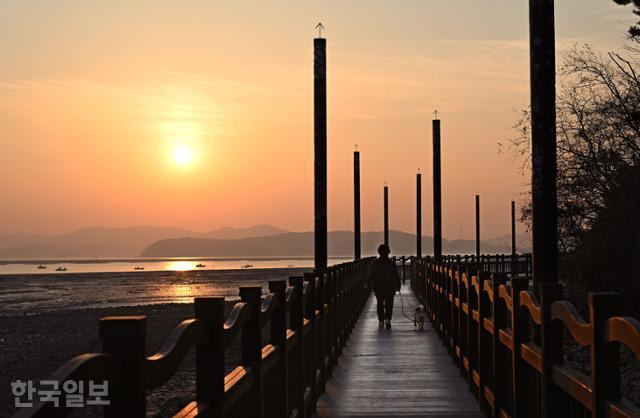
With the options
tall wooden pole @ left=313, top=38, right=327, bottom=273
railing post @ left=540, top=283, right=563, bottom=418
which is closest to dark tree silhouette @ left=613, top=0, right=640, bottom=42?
tall wooden pole @ left=313, top=38, right=327, bottom=273

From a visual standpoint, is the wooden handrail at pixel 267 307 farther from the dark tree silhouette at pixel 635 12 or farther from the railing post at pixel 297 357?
the dark tree silhouette at pixel 635 12

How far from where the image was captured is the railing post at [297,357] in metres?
8.91

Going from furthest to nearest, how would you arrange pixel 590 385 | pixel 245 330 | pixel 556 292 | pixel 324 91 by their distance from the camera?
pixel 324 91 → pixel 245 330 → pixel 556 292 → pixel 590 385

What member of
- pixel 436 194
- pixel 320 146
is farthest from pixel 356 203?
pixel 320 146

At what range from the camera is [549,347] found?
621cm

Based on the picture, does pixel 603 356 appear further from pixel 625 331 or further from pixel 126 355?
pixel 126 355

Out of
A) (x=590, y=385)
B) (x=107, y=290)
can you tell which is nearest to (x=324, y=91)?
(x=590, y=385)

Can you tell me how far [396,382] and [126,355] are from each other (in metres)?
9.60

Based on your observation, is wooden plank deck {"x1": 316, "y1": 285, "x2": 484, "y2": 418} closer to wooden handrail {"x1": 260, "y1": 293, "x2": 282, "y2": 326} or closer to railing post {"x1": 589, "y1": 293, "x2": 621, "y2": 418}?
wooden handrail {"x1": 260, "y1": 293, "x2": 282, "y2": 326}

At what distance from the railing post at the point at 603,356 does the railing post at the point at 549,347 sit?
120 cm

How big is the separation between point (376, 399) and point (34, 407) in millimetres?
8817

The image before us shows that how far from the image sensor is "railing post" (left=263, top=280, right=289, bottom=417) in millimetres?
7716

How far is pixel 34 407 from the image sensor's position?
2.62 meters

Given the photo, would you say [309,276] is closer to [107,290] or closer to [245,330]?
[245,330]
